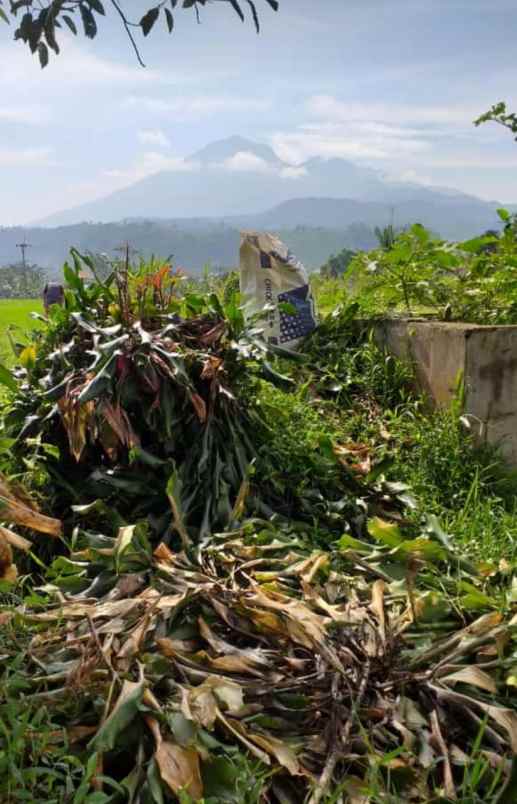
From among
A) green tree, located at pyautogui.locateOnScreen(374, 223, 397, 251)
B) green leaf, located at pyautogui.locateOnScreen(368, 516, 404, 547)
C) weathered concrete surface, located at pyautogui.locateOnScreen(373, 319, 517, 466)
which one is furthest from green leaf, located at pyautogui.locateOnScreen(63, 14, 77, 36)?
green tree, located at pyautogui.locateOnScreen(374, 223, 397, 251)

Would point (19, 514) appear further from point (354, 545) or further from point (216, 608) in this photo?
point (354, 545)

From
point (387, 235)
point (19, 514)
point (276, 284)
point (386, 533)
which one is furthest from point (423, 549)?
point (387, 235)

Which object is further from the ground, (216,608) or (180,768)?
(216,608)

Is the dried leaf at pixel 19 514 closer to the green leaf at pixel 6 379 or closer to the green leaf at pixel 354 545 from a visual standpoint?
the green leaf at pixel 354 545

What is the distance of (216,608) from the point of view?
1.78m

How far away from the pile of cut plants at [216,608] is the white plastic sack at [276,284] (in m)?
1.06

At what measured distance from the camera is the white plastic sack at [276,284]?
397 centimetres

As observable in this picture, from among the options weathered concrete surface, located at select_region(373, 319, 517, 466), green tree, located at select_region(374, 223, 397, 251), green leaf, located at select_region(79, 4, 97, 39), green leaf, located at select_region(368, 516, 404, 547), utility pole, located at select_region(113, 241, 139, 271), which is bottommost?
green leaf, located at select_region(368, 516, 404, 547)

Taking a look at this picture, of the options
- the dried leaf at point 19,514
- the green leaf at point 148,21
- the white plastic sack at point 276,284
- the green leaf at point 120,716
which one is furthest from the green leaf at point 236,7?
the white plastic sack at point 276,284

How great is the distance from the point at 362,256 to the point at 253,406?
178cm

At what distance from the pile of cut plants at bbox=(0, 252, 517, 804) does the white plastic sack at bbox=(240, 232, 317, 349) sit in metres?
1.06

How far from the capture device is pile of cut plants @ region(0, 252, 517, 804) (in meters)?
1.42

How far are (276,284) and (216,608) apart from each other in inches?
99.3

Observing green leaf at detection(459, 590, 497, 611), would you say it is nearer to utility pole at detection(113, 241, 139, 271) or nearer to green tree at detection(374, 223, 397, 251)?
utility pole at detection(113, 241, 139, 271)
